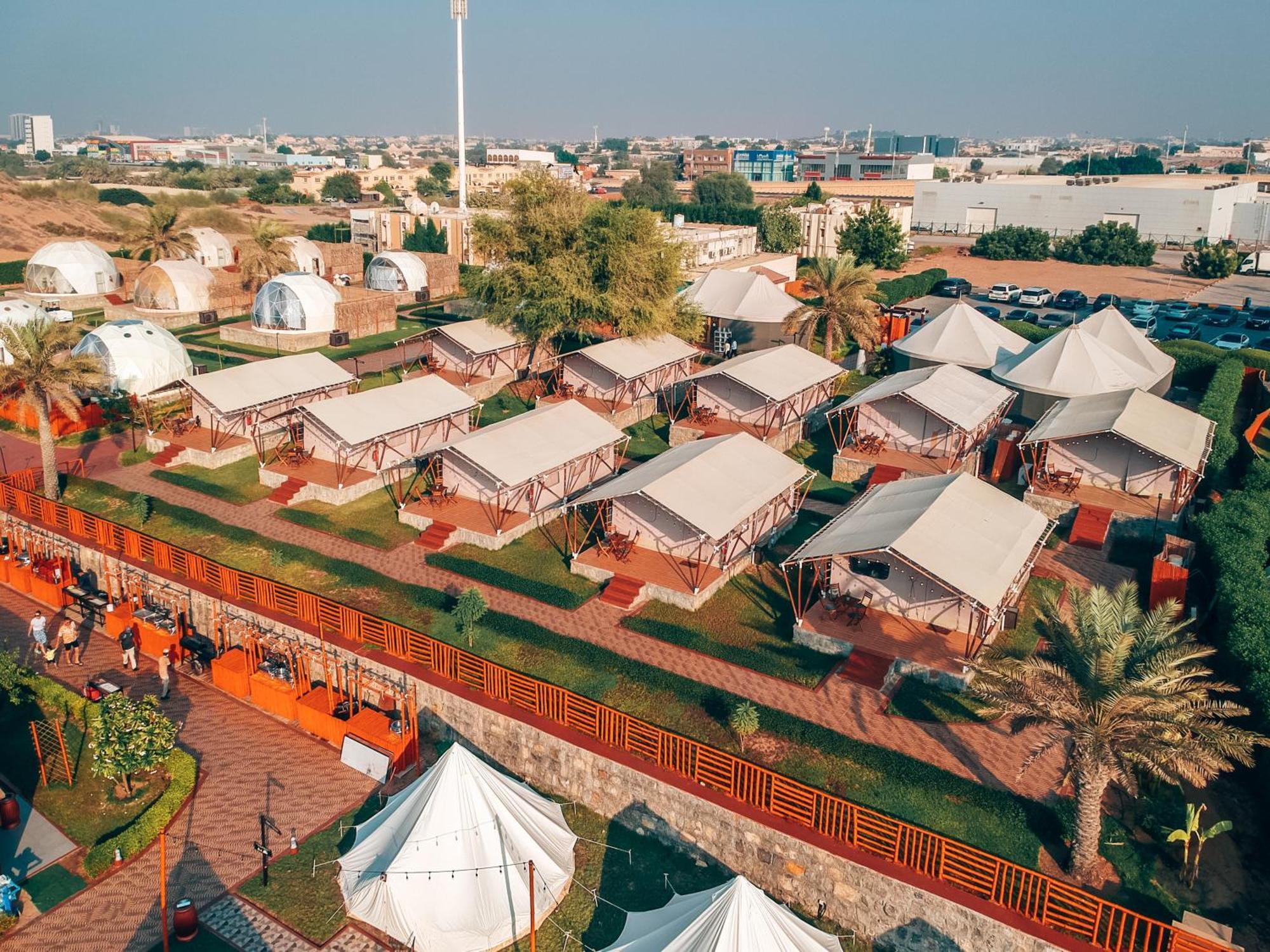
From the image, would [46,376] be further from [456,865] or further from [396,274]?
[396,274]

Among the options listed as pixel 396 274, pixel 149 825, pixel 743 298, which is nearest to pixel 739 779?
pixel 149 825

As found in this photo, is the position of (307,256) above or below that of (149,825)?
above

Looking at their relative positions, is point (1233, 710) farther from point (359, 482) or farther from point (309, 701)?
point (359, 482)

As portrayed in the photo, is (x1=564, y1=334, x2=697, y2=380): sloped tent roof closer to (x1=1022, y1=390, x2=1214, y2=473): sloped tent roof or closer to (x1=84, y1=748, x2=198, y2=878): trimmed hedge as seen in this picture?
(x1=1022, y1=390, x2=1214, y2=473): sloped tent roof

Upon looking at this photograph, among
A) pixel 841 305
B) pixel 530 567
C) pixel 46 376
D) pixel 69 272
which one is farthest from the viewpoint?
pixel 69 272

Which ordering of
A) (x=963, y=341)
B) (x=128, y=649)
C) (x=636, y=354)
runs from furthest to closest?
(x=963, y=341)
(x=636, y=354)
(x=128, y=649)
